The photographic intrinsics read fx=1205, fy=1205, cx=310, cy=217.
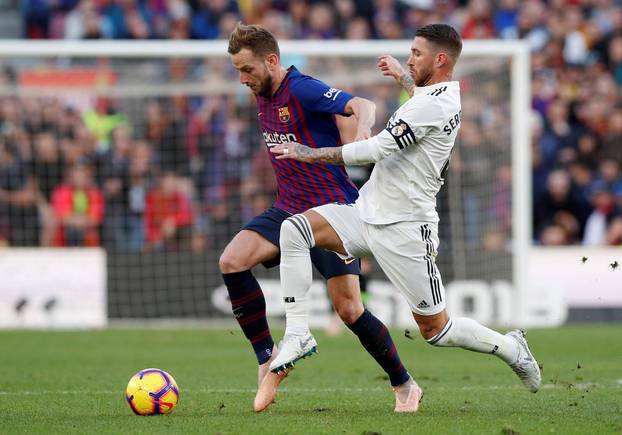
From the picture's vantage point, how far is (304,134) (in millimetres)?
7770

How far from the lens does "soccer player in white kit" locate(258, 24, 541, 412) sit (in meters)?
7.02

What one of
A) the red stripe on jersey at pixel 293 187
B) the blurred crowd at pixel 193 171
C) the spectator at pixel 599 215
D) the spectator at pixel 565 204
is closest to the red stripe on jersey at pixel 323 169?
the red stripe on jersey at pixel 293 187

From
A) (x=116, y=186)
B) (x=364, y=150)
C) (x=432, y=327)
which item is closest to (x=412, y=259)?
(x=432, y=327)

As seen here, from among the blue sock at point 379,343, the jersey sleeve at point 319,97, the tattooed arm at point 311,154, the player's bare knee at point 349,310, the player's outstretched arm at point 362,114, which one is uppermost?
the jersey sleeve at point 319,97

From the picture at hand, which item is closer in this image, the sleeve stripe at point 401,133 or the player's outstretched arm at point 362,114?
the sleeve stripe at point 401,133

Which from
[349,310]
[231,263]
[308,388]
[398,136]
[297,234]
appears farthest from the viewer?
[308,388]

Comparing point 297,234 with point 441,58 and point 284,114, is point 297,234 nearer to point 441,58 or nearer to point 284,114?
point 284,114

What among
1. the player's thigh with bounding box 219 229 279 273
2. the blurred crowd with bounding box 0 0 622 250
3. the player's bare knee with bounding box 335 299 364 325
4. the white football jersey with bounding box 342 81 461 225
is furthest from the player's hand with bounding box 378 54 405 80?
the blurred crowd with bounding box 0 0 622 250

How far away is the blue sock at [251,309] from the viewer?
25.6ft

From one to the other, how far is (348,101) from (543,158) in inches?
453

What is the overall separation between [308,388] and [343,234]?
220 cm

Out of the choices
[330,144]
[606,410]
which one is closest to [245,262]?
[330,144]

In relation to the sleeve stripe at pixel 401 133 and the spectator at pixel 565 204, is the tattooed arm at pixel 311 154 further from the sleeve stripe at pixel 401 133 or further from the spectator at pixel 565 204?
the spectator at pixel 565 204

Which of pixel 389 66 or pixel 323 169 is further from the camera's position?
pixel 323 169
